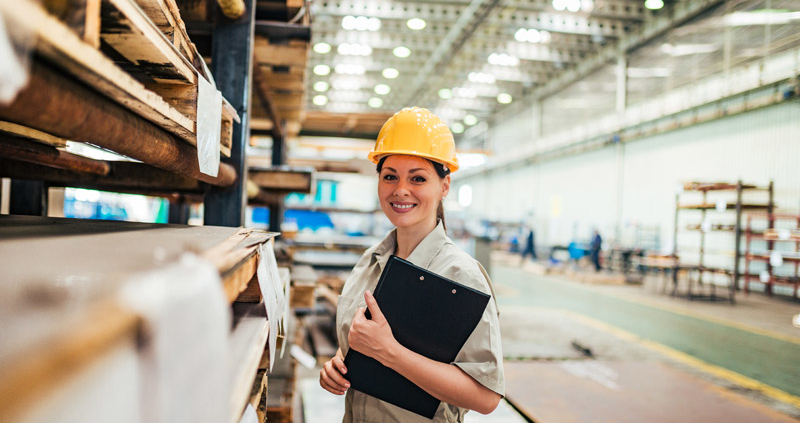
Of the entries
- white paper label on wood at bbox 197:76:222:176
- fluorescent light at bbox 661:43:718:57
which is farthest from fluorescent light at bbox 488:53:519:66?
white paper label on wood at bbox 197:76:222:176

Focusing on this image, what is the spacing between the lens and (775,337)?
5.89 m

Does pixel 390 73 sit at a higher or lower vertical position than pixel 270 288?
higher

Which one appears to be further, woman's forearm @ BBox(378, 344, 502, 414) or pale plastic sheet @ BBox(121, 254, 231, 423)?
woman's forearm @ BBox(378, 344, 502, 414)

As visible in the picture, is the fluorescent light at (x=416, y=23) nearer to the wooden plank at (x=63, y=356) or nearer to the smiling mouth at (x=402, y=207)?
the smiling mouth at (x=402, y=207)

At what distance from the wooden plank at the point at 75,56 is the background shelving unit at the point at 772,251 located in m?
10.9

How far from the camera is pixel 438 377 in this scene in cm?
122

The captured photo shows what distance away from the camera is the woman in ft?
4.04

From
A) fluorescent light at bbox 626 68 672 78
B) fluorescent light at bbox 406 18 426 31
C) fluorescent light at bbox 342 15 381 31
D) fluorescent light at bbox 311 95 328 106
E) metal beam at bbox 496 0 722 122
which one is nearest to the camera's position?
metal beam at bbox 496 0 722 122

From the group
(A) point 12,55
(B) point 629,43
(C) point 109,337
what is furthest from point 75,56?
(B) point 629,43

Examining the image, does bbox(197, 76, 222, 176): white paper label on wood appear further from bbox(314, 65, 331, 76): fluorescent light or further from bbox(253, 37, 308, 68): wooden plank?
bbox(314, 65, 331, 76): fluorescent light

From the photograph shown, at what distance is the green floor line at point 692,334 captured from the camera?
15.0ft

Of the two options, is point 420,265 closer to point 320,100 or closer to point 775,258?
point 775,258

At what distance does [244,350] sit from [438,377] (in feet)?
1.78

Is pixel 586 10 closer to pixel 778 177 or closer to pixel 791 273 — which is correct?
pixel 778 177
